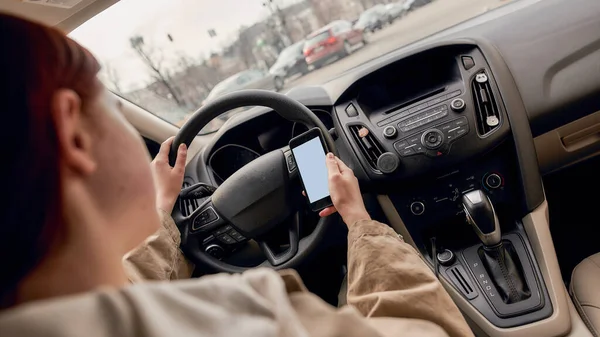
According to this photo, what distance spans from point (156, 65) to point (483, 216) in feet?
4.43

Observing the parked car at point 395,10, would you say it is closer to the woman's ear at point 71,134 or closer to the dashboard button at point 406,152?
the dashboard button at point 406,152

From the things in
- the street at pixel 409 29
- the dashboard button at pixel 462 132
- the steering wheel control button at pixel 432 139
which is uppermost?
the street at pixel 409 29

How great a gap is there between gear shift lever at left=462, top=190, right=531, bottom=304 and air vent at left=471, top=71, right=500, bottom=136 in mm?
204

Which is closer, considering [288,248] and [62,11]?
[62,11]

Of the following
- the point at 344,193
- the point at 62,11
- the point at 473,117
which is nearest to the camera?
the point at 344,193

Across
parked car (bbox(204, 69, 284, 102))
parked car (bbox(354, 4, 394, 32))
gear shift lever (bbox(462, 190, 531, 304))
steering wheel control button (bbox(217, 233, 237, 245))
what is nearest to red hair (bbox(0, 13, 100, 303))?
steering wheel control button (bbox(217, 233, 237, 245))

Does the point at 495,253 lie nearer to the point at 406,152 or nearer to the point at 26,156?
the point at 406,152

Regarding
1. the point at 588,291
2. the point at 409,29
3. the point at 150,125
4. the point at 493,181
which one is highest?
the point at 150,125

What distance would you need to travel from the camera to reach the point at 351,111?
1.52m

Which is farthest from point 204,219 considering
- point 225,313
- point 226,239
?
point 225,313

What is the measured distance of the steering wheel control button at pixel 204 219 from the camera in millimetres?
1415

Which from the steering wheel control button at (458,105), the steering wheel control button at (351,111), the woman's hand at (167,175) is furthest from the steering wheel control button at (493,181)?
the woman's hand at (167,175)

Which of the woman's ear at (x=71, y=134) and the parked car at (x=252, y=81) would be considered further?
the parked car at (x=252, y=81)

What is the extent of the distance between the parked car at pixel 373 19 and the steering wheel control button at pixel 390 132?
0.60 metres
